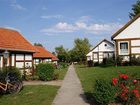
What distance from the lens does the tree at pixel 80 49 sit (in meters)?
97.2

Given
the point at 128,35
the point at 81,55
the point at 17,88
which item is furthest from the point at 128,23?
the point at 81,55

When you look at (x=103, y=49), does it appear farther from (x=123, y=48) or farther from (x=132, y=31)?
(x=132, y=31)

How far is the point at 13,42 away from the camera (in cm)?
2438

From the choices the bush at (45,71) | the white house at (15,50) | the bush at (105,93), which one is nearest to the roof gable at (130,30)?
the white house at (15,50)

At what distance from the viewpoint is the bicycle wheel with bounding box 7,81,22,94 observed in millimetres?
13530

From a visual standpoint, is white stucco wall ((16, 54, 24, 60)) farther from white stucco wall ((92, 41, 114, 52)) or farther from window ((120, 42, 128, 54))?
white stucco wall ((92, 41, 114, 52))

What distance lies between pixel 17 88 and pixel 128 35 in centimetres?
2327

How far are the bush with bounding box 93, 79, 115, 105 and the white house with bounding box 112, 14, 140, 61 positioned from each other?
80.2 feet

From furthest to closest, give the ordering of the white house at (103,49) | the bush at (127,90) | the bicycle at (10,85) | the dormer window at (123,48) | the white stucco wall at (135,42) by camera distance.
Result: the white house at (103,49) → the dormer window at (123,48) → the white stucco wall at (135,42) → the bicycle at (10,85) → the bush at (127,90)

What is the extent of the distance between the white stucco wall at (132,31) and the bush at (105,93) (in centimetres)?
2507

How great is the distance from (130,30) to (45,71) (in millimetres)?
17028

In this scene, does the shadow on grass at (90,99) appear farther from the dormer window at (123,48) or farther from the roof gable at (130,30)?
the roof gable at (130,30)

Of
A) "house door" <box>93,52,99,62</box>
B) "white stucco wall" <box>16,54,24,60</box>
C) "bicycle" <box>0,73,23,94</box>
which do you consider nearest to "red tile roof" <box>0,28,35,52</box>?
"white stucco wall" <box>16,54,24,60</box>

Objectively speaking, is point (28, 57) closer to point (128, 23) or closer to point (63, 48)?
point (128, 23)
